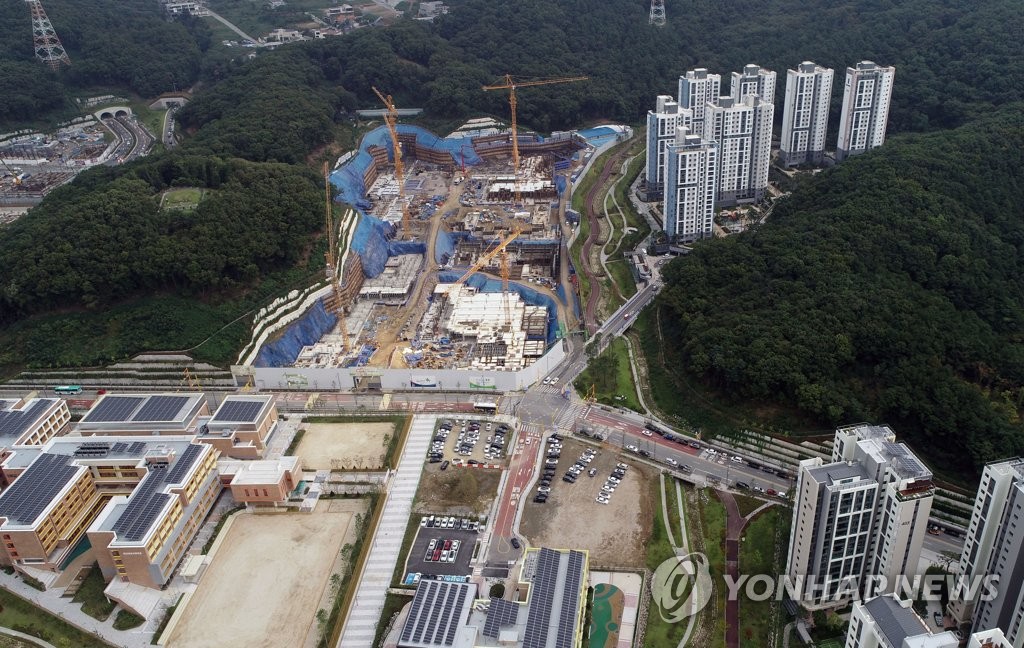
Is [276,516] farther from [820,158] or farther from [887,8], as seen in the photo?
[887,8]

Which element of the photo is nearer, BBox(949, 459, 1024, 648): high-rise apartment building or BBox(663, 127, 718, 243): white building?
BBox(949, 459, 1024, 648): high-rise apartment building

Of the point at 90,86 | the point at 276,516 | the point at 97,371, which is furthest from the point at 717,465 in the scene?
the point at 90,86

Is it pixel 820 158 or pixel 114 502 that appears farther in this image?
pixel 820 158

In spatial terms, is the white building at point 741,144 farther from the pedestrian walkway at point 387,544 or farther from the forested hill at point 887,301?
the pedestrian walkway at point 387,544

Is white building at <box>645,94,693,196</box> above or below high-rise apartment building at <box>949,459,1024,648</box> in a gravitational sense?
above

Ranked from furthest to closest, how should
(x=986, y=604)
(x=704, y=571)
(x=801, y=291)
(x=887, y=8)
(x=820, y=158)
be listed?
(x=887, y=8), (x=820, y=158), (x=801, y=291), (x=704, y=571), (x=986, y=604)

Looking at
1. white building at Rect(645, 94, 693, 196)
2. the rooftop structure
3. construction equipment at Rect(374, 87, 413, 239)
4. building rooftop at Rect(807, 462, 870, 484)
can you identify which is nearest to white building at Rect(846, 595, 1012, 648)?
building rooftop at Rect(807, 462, 870, 484)

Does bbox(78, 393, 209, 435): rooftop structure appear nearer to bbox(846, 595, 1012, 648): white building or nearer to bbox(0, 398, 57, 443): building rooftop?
bbox(0, 398, 57, 443): building rooftop
